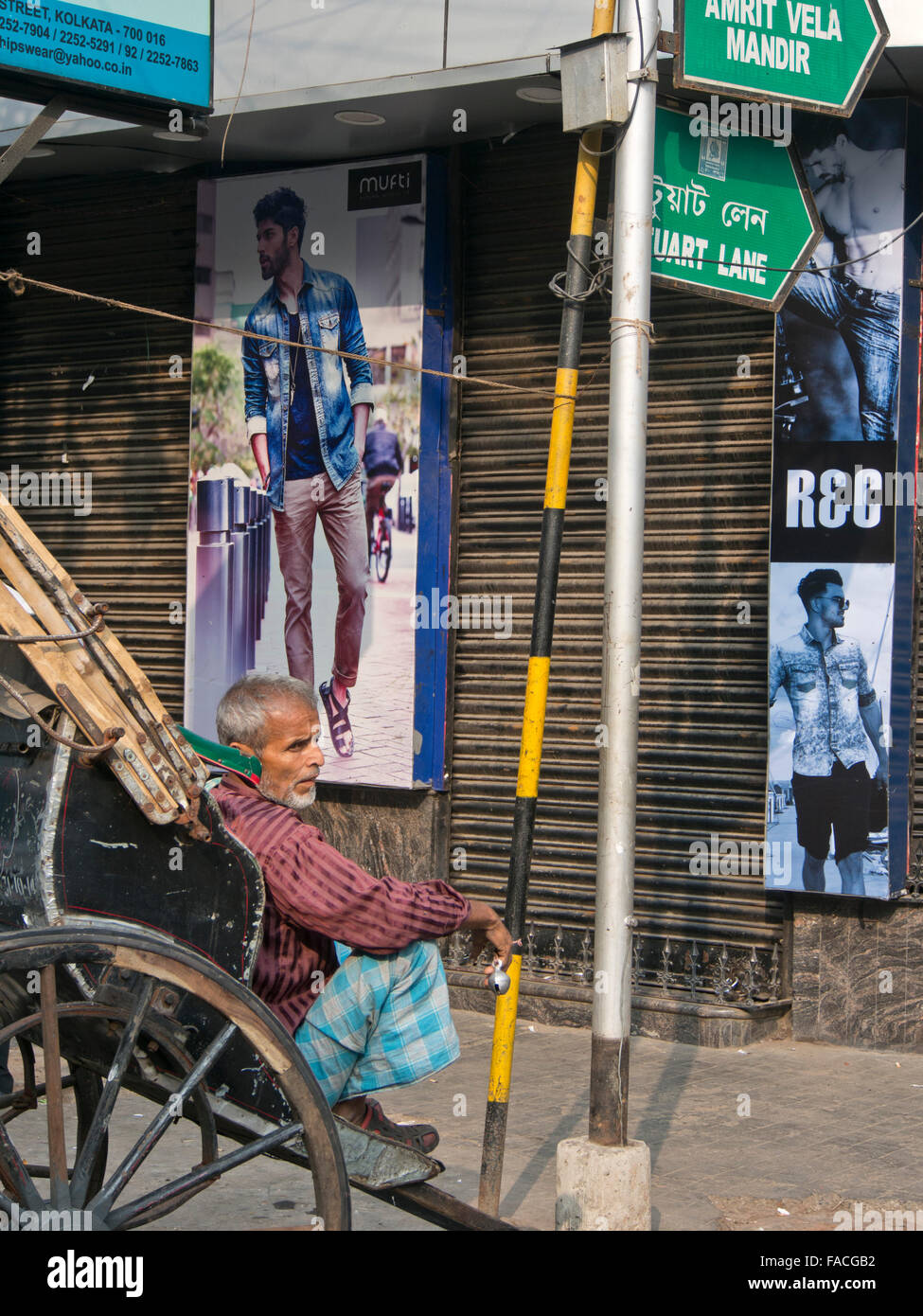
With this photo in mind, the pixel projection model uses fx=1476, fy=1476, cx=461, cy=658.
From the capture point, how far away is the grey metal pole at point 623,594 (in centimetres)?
439

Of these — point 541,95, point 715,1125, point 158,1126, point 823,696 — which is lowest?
point 715,1125

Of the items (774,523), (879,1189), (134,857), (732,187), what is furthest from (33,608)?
(774,523)

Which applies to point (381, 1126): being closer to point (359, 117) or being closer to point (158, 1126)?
point (158, 1126)

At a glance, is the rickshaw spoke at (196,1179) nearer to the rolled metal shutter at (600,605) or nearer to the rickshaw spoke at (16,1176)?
the rickshaw spoke at (16,1176)

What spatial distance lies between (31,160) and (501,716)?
15.6ft

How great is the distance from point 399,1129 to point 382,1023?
420mm

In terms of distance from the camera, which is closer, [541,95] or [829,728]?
[829,728]

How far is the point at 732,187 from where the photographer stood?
474 cm

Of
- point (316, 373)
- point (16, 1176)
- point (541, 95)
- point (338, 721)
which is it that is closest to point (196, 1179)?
point (16, 1176)

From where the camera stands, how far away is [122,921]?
10.7ft

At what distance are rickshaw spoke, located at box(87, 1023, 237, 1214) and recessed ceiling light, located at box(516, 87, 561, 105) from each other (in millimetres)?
5479

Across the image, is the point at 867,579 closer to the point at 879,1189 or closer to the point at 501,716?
the point at 501,716

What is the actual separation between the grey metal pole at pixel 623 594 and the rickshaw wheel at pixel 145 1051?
1284 millimetres

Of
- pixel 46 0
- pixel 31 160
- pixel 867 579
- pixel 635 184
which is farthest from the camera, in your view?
pixel 31 160
